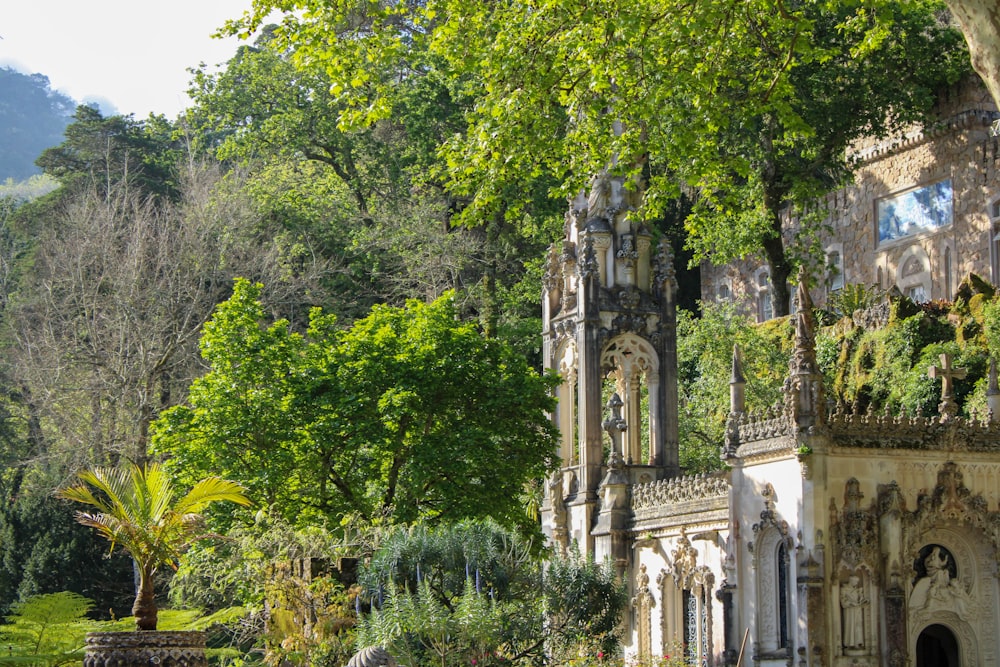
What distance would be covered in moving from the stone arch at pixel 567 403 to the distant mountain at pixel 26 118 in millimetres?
147857

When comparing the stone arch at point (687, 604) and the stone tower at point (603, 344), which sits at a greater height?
the stone tower at point (603, 344)

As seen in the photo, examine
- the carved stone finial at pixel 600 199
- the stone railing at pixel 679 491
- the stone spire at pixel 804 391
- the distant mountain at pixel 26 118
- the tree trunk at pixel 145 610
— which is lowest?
the tree trunk at pixel 145 610

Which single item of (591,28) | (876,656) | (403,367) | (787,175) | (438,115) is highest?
(438,115)

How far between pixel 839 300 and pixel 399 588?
19736 millimetres

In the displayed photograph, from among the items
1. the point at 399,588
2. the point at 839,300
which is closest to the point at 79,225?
the point at 839,300

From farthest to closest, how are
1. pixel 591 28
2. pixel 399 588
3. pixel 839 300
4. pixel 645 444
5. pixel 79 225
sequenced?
pixel 79 225, pixel 839 300, pixel 645 444, pixel 399 588, pixel 591 28

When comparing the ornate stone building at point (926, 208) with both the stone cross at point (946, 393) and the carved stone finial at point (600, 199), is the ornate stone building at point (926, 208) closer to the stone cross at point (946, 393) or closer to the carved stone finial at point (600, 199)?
the carved stone finial at point (600, 199)

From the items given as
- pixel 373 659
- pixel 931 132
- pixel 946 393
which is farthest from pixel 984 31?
pixel 931 132

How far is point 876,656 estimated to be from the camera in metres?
21.7

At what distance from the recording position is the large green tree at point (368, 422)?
25.8 m

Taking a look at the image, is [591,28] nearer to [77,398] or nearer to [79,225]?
[77,398]

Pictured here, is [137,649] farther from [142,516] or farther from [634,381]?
[634,381]

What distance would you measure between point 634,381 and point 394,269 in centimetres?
1688

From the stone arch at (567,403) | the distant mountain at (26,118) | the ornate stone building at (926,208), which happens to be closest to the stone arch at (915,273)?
the ornate stone building at (926,208)
